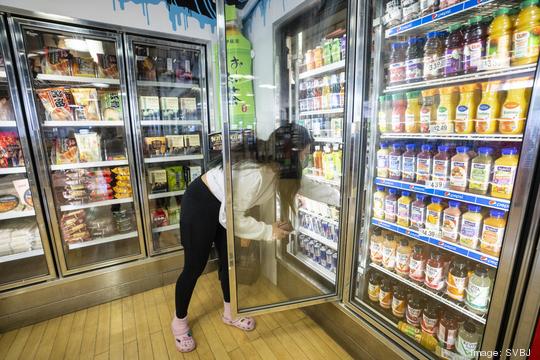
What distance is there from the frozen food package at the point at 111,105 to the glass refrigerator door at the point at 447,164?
6.69 feet

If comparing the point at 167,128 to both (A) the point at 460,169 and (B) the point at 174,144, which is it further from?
(A) the point at 460,169

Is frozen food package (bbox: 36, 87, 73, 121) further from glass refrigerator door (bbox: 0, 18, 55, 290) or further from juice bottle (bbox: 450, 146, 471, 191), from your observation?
juice bottle (bbox: 450, 146, 471, 191)

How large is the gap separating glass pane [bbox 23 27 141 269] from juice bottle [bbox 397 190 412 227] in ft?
6.95

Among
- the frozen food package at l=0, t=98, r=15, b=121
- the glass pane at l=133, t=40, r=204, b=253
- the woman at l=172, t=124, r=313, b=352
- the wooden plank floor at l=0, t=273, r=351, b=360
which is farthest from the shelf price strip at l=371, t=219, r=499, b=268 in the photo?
the frozen food package at l=0, t=98, r=15, b=121

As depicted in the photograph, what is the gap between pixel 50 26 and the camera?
1.88 meters

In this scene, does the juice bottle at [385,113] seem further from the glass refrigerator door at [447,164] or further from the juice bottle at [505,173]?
the juice bottle at [505,173]

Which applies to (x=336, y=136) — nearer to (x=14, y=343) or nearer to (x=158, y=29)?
(x=158, y=29)

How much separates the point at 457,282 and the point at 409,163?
627 mm

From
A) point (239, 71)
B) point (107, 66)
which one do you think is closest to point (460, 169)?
point (239, 71)

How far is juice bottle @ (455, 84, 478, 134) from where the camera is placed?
1174 millimetres

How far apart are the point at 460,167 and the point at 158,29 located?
2.46 metres

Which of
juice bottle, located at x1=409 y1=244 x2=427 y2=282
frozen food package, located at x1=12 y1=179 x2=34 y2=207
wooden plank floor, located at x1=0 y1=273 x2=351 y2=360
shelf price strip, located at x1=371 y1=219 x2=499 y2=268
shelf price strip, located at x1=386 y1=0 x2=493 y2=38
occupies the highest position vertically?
shelf price strip, located at x1=386 y1=0 x2=493 y2=38

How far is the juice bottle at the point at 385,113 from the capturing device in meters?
1.48

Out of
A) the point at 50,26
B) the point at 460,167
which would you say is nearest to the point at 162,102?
the point at 50,26
